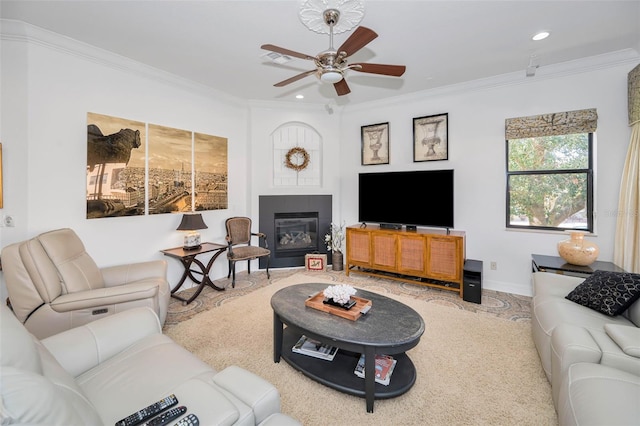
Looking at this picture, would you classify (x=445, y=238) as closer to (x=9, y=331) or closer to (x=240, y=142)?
(x=240, y=142)

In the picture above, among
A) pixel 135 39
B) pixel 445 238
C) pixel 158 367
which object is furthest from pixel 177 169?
pixel 445 238

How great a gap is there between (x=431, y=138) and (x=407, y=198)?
1046 mm

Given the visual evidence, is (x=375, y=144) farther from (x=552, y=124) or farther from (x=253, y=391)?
(x=253, y=391)

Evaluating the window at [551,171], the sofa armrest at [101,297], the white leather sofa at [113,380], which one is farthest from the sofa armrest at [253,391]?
the window at [551,171]

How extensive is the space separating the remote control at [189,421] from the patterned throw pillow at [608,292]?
9.18ft

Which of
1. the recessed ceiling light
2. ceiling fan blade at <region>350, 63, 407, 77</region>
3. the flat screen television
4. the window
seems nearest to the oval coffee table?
ceiling fan blade at <region>350, 63, 407, 77</region>

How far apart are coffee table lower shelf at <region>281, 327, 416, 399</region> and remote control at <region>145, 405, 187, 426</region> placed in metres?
1.13

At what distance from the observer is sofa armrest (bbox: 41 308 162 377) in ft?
4.97

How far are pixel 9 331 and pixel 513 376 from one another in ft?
9.71

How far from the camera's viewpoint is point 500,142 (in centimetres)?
399

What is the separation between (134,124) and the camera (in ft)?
11.5

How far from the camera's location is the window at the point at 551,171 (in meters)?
3.52

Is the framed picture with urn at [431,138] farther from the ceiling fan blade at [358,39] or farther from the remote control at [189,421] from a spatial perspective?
the remote control at [189,421]

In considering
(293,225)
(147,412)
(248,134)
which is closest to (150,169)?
(248,134)
